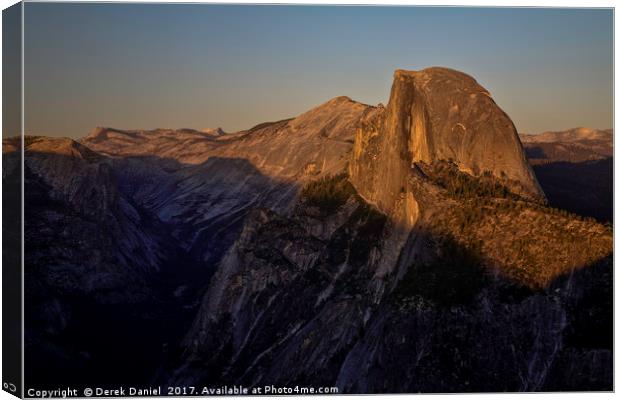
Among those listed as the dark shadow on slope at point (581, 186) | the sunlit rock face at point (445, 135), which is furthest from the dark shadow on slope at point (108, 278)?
the dark shadow on slope at point (581, 186)

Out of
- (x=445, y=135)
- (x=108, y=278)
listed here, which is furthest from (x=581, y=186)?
(x=108, y=278)

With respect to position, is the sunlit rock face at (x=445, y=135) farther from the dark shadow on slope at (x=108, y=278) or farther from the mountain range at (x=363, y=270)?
the dark shadow on slope at (x=108, y=278)

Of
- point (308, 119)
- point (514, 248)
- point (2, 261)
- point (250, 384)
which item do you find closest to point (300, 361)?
point (250, 384)

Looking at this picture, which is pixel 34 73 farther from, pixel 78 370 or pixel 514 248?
pixel 514 248

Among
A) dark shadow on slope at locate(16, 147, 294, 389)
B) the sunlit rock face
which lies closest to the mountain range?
the sunlit rock face

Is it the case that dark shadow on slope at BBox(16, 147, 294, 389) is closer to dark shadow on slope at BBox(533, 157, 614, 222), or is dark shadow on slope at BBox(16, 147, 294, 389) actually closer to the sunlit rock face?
the sunlit rock face

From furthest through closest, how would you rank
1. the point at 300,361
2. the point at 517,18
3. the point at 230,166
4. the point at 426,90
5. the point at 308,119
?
the point at 230,166 → the point at 308,119 → the point at 426,90 → the point at 300,361 → the point at 517,18
